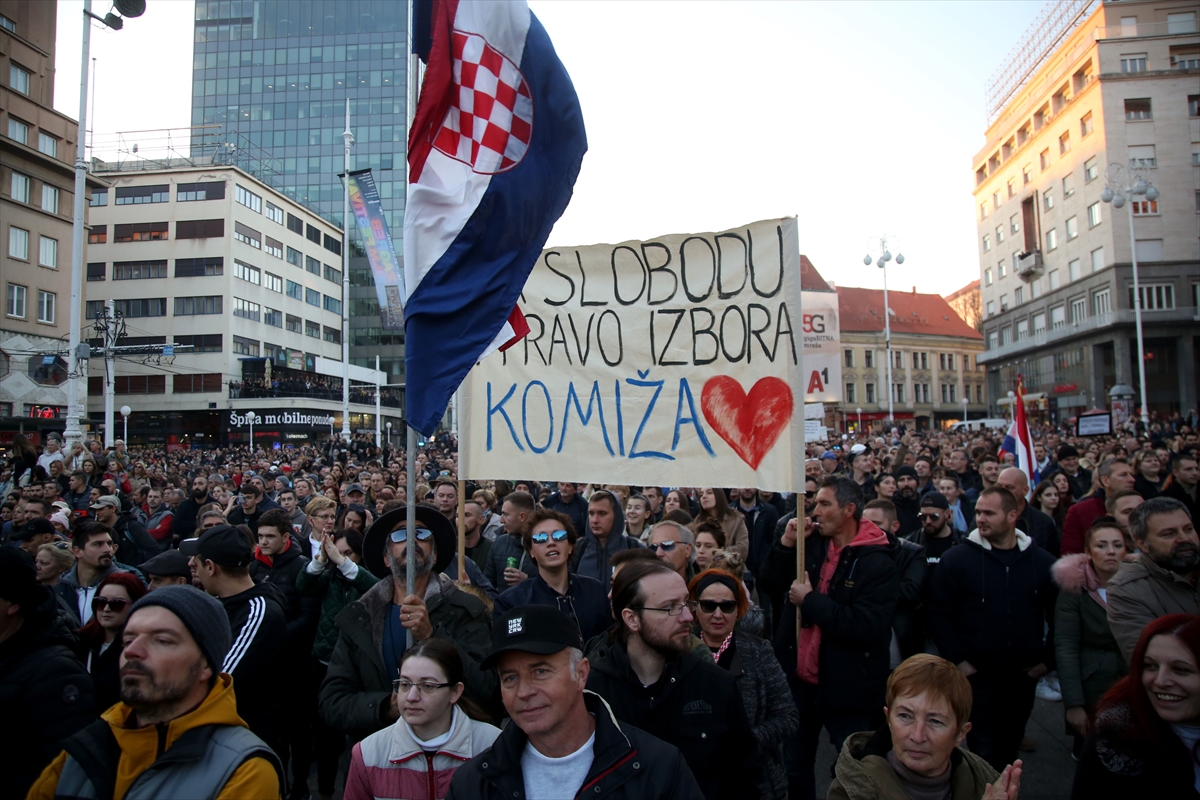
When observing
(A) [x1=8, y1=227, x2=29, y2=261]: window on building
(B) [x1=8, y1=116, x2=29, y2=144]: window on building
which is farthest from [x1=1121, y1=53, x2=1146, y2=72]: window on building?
(A) [x1=8, y1=227, x2=29, y2=261]: window on building

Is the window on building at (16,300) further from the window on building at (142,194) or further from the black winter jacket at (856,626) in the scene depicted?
the black winter jacket at (856,626)

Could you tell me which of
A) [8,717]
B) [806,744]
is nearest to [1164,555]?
[806,744]

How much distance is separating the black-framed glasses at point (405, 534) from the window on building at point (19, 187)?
4439 cm

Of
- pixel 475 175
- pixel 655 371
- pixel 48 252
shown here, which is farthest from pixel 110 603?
pixel 48 252

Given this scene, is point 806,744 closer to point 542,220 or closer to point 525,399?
point 525,399

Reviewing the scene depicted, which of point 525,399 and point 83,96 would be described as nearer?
point 525,399

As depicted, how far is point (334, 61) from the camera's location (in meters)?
82.8

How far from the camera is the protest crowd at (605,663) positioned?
7.48 ft

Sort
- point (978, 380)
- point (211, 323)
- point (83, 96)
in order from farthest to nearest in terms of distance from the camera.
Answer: point (978, 380) → point (211, 323) → point (83, 96)

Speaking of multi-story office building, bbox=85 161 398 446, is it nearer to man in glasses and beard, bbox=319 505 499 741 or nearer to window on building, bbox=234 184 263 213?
window on building, bbox=234 184 263 213

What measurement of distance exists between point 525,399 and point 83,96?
1973 centimetres

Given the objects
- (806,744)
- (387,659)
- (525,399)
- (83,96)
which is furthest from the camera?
(83,96)

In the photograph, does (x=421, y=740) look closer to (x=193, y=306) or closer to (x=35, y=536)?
(x=35, y=536)

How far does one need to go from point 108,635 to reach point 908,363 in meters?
92.7
